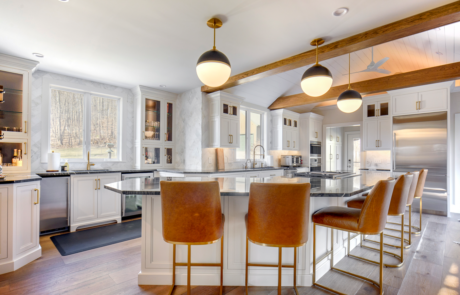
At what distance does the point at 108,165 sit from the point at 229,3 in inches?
144

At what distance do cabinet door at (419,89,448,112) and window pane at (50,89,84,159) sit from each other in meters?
6.56

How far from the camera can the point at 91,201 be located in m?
3.80

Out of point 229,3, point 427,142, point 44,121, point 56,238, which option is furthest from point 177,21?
point 427,142

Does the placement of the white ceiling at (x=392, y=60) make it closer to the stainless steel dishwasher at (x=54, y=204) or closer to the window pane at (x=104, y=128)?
the window pane at (x=104, y=128)

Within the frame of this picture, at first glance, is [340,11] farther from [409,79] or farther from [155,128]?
[155,128]

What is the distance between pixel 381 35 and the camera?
2566 millimetres

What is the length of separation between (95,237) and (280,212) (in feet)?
9.57

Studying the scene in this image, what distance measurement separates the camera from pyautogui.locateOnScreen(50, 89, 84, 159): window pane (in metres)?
4.02

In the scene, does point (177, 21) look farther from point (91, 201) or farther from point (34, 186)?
point (91, 201)

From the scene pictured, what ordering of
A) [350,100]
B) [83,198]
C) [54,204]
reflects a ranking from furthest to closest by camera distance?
[83,198]
[54,204]
[350,100]

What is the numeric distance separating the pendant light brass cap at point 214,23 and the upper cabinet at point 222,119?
2.13 metres

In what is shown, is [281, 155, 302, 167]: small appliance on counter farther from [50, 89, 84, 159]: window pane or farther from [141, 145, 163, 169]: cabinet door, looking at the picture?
[50, 89, 84, 159]: window pane

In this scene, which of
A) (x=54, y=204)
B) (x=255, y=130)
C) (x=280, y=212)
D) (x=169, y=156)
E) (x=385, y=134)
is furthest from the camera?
(x=255, y=130)

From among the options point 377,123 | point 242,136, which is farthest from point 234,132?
point 377,123
